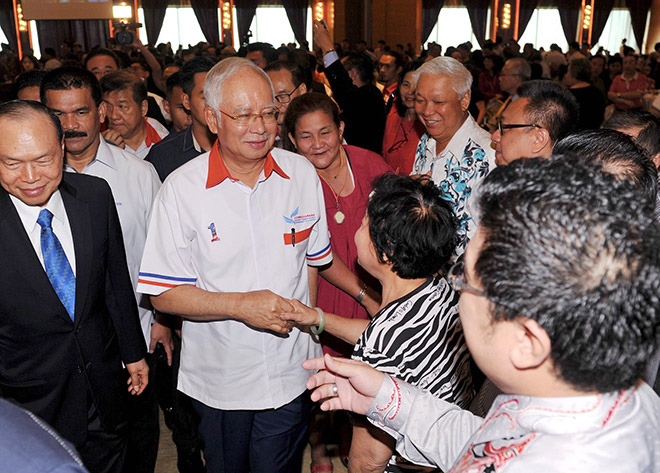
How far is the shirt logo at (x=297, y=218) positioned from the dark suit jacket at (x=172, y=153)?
102cm

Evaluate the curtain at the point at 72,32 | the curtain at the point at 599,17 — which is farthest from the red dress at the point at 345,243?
the curtain at the point at 599,17

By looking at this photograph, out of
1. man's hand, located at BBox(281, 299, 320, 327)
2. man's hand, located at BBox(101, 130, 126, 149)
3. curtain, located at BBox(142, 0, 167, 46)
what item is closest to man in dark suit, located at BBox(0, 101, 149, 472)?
man's hand, located at BBox(281, 299, 320, 327)

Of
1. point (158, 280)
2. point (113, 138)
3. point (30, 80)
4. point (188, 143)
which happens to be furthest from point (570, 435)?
point (30, 80)

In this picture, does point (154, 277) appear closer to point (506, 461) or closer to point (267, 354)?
point (267, 354)

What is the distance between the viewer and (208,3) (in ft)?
57.6

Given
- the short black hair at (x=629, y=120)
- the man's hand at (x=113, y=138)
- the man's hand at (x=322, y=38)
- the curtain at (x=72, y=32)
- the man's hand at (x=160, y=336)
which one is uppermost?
the curtain at (x=72, y=32)

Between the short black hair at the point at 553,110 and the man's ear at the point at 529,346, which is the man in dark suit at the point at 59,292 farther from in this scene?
the short black hair at the point at 553,110

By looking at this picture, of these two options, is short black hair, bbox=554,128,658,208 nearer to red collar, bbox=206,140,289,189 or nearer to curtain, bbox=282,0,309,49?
red collar, bbox=206,140,289,189

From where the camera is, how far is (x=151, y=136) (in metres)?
3.67

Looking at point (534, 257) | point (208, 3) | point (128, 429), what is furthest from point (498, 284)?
point (208, 3)

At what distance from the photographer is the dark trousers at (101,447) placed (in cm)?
212

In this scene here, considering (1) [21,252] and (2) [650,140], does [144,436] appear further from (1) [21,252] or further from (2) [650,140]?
(2) [650,140]

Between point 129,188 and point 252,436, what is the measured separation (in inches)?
45.2

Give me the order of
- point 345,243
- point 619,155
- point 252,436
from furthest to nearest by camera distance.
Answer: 1. point 345,243
2. point 252,436
3. point 619,155
